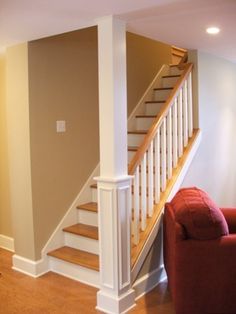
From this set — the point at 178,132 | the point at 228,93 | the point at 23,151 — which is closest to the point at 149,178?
the point at 178,132

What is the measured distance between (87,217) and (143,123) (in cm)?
144

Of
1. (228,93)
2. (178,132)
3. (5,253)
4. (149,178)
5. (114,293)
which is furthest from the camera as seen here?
(228,93)

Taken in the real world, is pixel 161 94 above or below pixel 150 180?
above

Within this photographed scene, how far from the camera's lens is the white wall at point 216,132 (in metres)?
3.77

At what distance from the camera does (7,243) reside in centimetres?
400

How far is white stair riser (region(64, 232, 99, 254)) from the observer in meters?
3.28

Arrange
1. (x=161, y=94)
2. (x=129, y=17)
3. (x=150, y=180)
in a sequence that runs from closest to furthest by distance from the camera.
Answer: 1. (x=129, y=17)
2. (x=150, y=180)
3. (x=161, y=94)

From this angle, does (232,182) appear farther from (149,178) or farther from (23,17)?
(23,17)

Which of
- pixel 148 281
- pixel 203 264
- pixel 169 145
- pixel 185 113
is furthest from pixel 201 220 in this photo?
pixel 185 113

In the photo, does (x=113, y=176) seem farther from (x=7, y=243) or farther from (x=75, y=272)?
(x=7, y=243)

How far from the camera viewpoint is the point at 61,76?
138 inches

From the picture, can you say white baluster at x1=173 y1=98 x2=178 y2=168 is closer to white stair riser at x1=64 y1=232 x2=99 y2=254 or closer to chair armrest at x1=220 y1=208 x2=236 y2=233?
chair armrest at x1=220 y1=208 x2=236 y2=233

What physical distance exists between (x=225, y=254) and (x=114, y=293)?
2.85 feet

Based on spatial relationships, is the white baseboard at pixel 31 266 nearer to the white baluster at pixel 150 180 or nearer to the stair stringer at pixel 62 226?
the stair stringer at pixel 62 226
